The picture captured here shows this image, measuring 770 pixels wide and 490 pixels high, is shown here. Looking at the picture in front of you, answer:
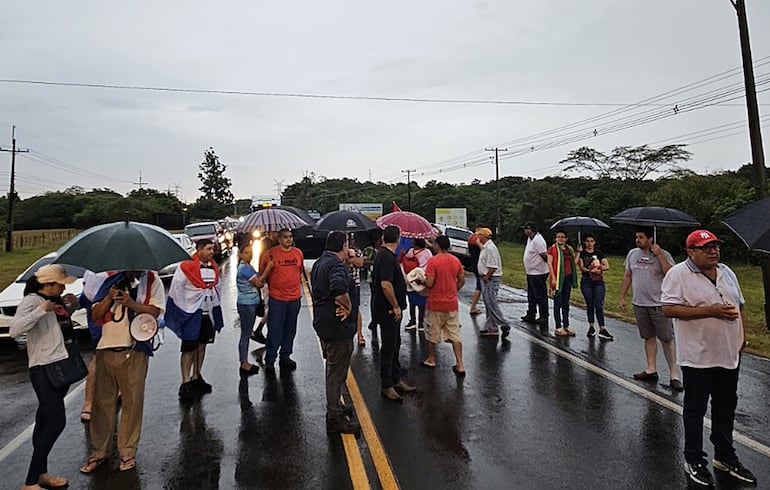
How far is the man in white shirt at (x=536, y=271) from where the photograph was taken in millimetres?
9281

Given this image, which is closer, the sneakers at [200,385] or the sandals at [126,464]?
the sandals at [126,464]

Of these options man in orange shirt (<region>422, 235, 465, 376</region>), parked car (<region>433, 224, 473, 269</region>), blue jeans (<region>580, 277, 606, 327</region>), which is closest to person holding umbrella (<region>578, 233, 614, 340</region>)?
blue jeans (<region>580, 277, 606, 327</region>)

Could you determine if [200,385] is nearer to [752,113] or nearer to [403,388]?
[403,388]

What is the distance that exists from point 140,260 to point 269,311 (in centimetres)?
289

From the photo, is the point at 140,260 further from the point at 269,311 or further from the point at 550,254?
the point at 550,254

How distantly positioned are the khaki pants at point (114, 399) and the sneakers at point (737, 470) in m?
4.78

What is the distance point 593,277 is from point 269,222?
527cm

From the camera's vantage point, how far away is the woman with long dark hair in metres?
3.93

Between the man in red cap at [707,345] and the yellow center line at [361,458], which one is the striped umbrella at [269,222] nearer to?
the yellow center line at [361,458]

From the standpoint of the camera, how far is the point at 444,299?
677cm

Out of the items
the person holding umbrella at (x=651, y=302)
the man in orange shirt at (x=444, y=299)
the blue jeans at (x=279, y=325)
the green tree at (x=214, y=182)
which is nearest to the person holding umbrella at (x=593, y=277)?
the person holding umbrella at (x=651, y=302)

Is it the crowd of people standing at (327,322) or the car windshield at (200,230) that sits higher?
the car windshield at (200,230)

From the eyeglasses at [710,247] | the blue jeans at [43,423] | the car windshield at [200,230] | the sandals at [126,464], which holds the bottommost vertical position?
the sandals at [126,464]

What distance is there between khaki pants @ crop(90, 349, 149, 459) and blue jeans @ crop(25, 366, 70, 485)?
359mm
